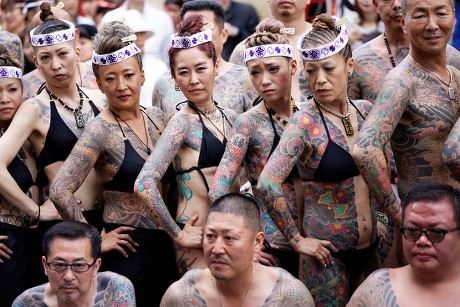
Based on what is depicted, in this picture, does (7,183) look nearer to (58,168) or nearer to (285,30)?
(58,168)

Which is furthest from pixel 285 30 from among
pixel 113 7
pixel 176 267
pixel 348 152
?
pixel 113 7

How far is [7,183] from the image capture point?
7.47 m

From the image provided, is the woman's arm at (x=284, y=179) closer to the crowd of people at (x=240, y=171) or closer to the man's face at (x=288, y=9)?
the crowd of people at (x=240, y=171)

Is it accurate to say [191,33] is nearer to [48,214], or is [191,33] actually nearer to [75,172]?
[75,172]

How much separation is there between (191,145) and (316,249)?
108 centimetres

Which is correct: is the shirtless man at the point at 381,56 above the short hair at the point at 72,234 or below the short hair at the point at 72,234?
above

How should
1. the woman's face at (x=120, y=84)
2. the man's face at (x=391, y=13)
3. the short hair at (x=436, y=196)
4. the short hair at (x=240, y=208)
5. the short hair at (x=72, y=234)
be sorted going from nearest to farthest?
1. the short hair at (x=436, y=196)
2. the short hair at (x=240, y=208)
3. the short hair at (x=72, y=234)
4. the woman's face at (x=120, y=84)
5. the man's face at (x=391, y=13)

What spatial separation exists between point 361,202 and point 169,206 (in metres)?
1.35

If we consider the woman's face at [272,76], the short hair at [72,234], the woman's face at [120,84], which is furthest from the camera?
the woman's face at [120,84]

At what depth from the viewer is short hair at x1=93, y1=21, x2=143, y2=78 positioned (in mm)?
7531

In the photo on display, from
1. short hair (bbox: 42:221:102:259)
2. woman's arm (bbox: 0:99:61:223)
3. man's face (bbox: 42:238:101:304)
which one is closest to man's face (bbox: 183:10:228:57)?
woman's arm (bbox: 0:99:61:223)

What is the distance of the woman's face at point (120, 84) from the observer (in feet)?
24.5

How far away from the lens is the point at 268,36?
7.39 metres

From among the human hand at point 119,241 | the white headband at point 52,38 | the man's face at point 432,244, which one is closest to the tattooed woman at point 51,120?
the white headband at point 52,38
